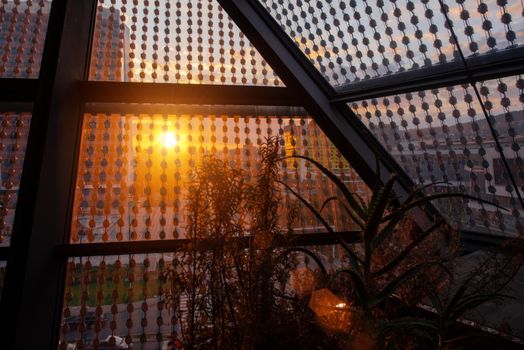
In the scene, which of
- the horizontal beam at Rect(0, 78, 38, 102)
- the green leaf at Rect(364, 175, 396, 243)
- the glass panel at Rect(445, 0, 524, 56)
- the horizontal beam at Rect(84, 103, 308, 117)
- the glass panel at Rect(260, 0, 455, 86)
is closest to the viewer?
the green leaf at Rect(364, 175, 396, 243)

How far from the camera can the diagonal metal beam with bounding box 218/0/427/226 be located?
247 centimetres

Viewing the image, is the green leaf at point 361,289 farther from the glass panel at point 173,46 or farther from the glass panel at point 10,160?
the glass panel at point 10,160

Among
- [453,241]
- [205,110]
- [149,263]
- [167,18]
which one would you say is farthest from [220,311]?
[167,18]

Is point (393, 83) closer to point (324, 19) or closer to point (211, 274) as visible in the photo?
point (324, 19)

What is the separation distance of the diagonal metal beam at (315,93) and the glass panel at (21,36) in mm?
1529

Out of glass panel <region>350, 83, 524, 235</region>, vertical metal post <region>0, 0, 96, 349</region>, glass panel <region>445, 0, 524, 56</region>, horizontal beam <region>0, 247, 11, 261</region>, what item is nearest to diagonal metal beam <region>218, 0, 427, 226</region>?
glass panel <region>350, 83, 524, 235</region>

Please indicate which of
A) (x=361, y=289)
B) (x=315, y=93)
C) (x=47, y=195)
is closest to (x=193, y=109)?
(x=315, y=93)

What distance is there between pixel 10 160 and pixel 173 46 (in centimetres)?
159

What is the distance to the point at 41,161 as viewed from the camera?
196cm

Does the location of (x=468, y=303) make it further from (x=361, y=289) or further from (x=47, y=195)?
(x=47, y=195)

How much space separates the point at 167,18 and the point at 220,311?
8.45 feet

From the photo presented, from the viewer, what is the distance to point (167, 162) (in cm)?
259

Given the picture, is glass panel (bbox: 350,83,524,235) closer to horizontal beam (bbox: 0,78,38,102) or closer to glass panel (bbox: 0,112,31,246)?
horizontal beam (bbox: 0,78,38,102)

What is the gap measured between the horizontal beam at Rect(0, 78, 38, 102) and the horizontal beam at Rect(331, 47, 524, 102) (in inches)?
92.6
